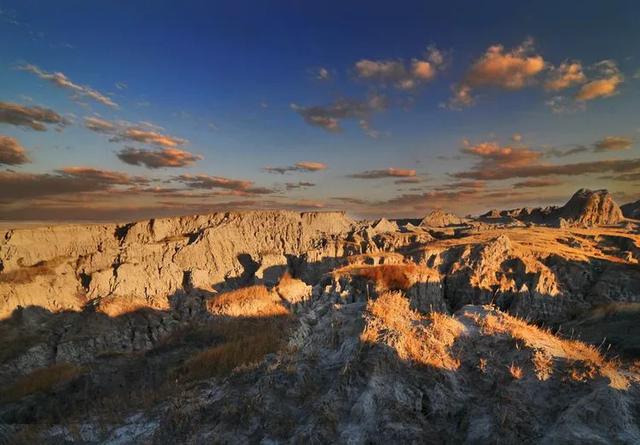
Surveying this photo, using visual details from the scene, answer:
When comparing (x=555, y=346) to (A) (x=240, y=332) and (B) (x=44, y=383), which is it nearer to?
(A) (x=240, y=332)

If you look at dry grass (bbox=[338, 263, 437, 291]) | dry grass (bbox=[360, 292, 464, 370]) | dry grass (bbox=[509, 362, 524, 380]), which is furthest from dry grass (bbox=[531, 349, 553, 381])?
dry grass (bbox=[338, 263, 437, 291])

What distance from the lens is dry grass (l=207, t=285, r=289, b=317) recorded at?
77.9 feet

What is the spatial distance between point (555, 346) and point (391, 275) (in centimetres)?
2697

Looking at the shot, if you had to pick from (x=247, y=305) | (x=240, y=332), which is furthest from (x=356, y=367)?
(x=247, y=305)

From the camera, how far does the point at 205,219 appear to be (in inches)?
3745

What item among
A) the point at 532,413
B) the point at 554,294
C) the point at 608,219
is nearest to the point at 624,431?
the point at 532,413

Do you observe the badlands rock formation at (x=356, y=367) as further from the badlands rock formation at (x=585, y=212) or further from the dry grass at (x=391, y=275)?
the badlands rock formation at (x=585, y=212)

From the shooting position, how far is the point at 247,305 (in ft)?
83.8

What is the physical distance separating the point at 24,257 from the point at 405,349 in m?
75.8

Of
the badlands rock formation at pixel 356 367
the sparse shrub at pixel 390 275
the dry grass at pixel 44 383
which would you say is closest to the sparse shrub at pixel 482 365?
the badlands rock formation at pixel 356 367

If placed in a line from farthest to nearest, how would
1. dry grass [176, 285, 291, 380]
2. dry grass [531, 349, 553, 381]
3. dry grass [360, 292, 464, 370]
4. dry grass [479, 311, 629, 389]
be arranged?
dry grass [176, 285, 291, 380] < dry grass [360, 292, 464, 370] < dry grass [531, 349, 553, 381] < dry grass [479, 311, 629, 389]

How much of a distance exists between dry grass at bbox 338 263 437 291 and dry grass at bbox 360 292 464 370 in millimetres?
23281

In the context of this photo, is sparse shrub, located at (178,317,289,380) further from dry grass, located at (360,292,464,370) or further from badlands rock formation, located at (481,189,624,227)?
badlands rock formation, located at (481,189,624,227)

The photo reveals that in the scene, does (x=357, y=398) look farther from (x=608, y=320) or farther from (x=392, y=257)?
(x=392, y=257)
